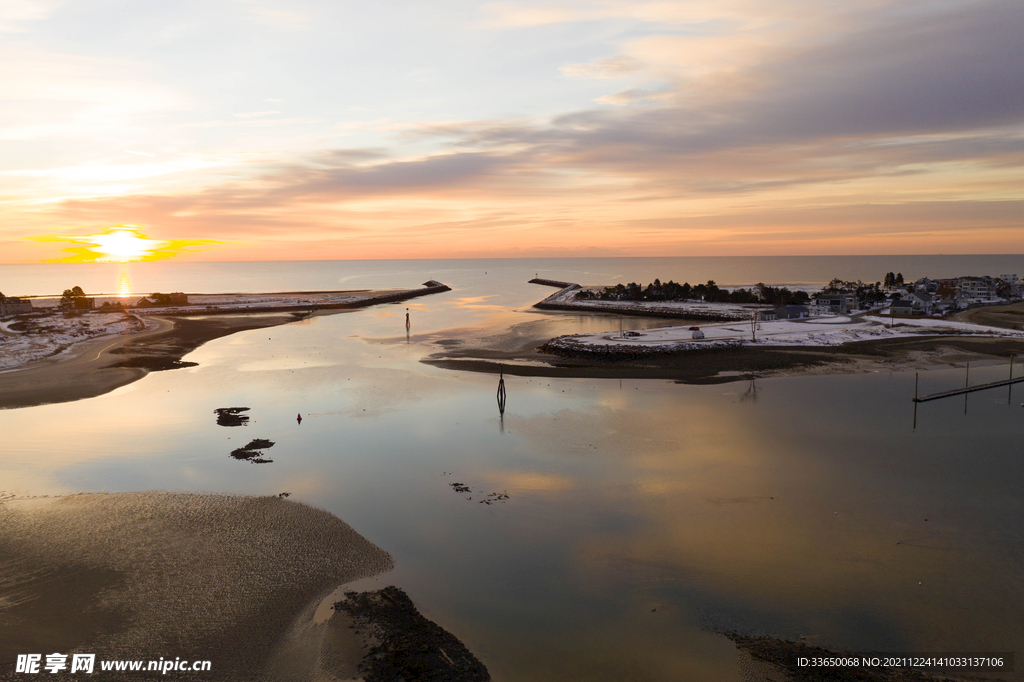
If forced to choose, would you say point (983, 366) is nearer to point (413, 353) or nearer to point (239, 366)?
point (413, 353)

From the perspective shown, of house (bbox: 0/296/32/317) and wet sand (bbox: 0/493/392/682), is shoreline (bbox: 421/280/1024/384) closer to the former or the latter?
wet sand (bbox: 0/493/392/682)

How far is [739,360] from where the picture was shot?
43562 mm

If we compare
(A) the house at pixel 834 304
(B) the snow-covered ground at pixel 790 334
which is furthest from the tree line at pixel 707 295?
(B) the snow-covered ground at pixel 790 334

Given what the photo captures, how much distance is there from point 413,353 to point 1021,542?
40792mm

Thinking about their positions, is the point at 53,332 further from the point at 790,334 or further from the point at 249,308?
the point at 790,334

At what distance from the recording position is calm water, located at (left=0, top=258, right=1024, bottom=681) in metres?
12.4

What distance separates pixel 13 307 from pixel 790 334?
95223 millimetres

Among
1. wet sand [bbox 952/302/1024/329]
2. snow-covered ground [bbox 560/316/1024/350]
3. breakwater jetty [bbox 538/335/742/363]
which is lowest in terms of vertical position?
breakwater jetty [bbox 538/335/742/363]

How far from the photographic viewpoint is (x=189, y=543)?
50.5ft

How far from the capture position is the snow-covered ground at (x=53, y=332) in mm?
44781

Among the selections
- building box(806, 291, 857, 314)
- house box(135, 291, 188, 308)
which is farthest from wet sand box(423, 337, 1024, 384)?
house box(135, 291, 188, 308)

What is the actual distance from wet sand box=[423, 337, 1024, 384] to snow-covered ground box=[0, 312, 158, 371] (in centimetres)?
3238

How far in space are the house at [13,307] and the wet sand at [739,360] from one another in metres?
62.7

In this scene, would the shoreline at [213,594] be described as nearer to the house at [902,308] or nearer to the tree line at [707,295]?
the house at [902,308]
